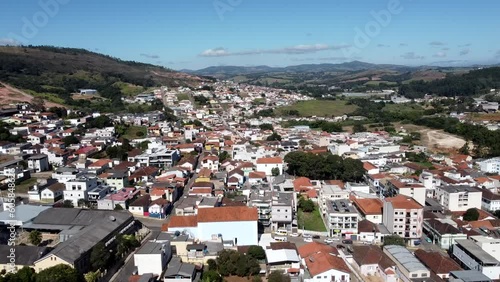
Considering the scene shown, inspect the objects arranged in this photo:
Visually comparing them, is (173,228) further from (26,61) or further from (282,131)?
(26,61)

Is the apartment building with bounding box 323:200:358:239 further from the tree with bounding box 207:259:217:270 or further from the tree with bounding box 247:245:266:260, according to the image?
the tree with bounding box 207:259:217:270

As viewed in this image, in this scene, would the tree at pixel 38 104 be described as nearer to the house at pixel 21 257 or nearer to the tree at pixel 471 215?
the house at pixel 21 257

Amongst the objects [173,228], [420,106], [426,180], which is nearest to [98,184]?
[173,228]

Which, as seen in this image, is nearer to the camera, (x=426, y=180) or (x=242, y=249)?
(x=242, y=249)

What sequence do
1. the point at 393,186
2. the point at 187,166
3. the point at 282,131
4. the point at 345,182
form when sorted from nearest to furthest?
the point at 393,186 < the point at 345,182 < the point at 187,166 < the point at 282,131

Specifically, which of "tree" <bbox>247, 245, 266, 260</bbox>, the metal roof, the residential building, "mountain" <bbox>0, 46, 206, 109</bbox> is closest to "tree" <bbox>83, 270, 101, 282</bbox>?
"tree" <bbox>247, 245, 266, 260</bbox>
